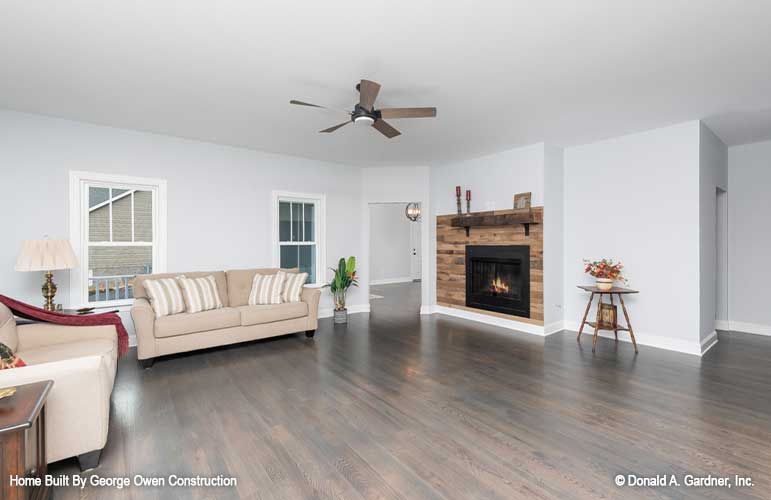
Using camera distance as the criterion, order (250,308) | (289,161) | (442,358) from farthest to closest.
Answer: (289,161) → (250,308) → (442,358)

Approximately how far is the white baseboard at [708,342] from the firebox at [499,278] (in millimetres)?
1890

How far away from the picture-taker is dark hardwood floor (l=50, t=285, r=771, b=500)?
1.90 m

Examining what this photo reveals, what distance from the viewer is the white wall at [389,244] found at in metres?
10.8

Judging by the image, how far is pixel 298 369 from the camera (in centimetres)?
358

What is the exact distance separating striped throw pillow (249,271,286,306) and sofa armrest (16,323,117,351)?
165 centimetres

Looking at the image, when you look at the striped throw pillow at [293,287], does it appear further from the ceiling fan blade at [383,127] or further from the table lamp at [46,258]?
the ceiling fan blade at [383,127]

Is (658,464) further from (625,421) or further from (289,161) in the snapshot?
(289,161)

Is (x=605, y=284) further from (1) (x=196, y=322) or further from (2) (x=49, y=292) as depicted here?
(2) (x=49, y=292)

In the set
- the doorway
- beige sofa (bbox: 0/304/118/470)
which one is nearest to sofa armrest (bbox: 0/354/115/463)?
beige sofa (bbox: 0/304/118/470)

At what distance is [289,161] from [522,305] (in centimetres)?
414

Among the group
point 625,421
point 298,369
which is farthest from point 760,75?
point 298,369

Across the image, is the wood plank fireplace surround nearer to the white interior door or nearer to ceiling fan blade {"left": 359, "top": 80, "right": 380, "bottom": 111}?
ceiling fan blade {"left": 359, "top": 80, "right": 380, "bottom": 111}

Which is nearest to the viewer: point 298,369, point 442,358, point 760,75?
point 760,75

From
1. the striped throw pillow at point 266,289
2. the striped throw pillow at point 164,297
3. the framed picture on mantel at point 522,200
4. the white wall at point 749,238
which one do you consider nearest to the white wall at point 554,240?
the framed picture on mantel at point 522,200
